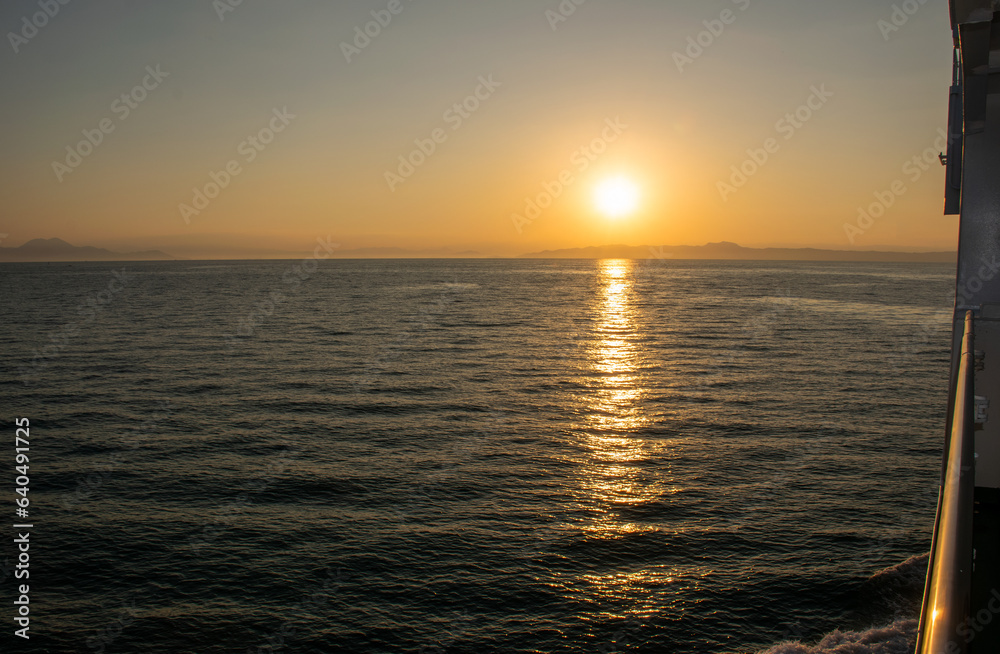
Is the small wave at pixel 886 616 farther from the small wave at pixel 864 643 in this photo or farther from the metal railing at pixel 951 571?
the metal railing at pixel 951 571

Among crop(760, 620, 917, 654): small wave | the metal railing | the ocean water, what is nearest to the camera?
the metal railing

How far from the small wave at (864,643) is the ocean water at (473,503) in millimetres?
43

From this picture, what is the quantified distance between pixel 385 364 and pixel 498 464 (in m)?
18.7

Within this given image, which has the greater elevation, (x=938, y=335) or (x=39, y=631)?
(x=938, y=335)

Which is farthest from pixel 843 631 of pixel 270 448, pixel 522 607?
pixel 270 448

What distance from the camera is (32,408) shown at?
2617cm

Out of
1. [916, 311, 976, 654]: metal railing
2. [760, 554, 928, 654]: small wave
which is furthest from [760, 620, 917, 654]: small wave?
[916, 311, 976, 654]: metal railing

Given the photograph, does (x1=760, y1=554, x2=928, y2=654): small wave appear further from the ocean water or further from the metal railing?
the metal railing

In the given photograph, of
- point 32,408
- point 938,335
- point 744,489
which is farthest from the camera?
point 938,335

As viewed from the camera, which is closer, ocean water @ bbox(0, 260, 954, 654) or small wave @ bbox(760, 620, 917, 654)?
small wave @ bbox(760, 620, 917, 654)

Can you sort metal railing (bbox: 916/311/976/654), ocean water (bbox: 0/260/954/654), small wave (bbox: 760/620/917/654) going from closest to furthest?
metal railing (bbox: 916/311/976/654)
small wave (bbox: 760/620/917/654)
ocean water (bbox: 0/260/954/654)

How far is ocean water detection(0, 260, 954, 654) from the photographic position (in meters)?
11.8

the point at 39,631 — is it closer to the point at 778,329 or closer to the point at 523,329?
the point at 523,329

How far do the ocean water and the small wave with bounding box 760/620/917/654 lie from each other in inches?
1.7
